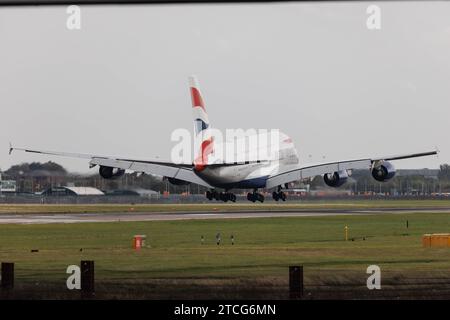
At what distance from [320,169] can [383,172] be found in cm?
946

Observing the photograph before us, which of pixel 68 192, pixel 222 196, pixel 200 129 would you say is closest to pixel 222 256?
pixel 200 129

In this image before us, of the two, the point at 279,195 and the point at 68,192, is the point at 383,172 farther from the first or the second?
the point at 68,192

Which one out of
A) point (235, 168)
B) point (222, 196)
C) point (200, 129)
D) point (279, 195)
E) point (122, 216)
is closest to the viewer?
point (122, 216)

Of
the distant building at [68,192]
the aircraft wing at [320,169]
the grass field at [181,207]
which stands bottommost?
the grass field at [181,207]

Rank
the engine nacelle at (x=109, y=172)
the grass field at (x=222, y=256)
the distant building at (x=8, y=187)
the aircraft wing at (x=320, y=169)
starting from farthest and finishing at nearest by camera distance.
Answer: the distant building at (x=8, y=187), the aircraft wing at (x=320, y=169), the engine nacelle at (x=109, y=172), the grass field at (x=222, y=256)

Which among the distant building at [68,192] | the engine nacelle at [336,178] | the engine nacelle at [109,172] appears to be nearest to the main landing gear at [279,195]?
the engine nacelle at [336,178]

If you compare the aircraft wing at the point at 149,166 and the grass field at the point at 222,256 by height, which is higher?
the aircraft wing at the point at 149,166

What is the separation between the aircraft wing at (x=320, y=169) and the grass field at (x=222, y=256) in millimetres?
20487

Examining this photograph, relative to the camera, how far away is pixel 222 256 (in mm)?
40469

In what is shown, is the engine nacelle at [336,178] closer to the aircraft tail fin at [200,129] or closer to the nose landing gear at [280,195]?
the nose landing gear at [280,195]

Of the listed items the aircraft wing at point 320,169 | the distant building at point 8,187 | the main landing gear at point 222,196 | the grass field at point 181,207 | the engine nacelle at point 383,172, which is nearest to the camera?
the engine nacelle at point 383,172

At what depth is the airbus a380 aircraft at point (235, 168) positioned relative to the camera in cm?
8938

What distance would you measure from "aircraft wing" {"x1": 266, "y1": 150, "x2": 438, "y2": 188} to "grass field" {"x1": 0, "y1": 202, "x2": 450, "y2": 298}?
67.2 ft
